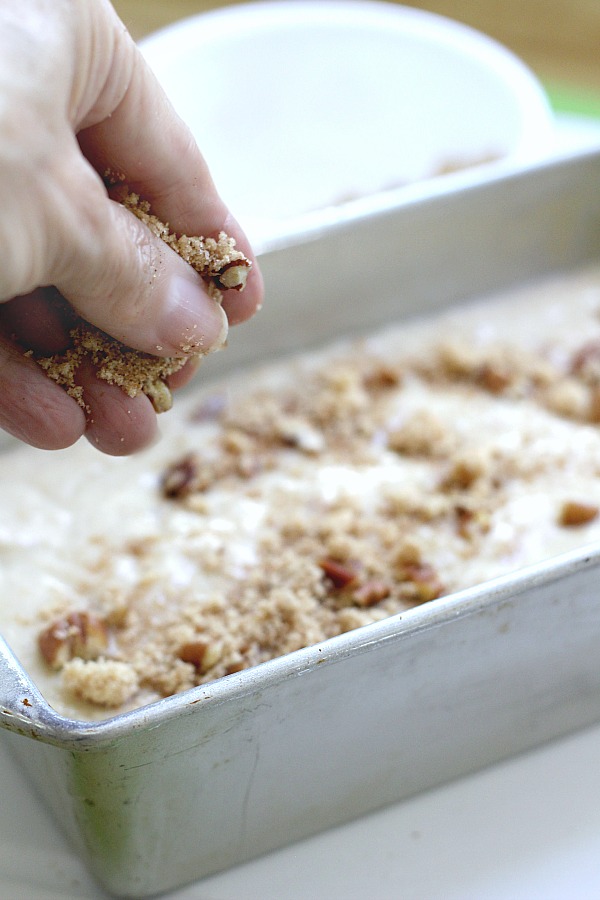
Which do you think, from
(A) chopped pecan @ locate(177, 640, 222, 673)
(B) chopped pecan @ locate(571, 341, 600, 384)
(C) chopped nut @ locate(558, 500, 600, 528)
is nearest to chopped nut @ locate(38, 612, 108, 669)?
(A) chopped pecan @ locate(177, 640, 222, 673)

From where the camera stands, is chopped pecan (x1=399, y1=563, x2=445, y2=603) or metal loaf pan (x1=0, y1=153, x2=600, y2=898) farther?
chopped pecan (x1=399, y1=563, x2=445, y2=603)

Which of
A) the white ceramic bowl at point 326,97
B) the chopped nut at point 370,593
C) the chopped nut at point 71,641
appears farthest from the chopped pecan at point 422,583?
Result: the white ceramic bowl at point 326,97

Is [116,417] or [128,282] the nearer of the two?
[128,282]

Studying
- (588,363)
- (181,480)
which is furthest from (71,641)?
(588,363)

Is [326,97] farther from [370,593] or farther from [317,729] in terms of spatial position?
[317,729]

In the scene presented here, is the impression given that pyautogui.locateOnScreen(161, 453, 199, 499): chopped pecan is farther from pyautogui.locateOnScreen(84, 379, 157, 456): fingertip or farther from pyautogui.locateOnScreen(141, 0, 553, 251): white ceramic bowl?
pyautogui.locateOnScreen(141, 0, 553, 251): white ceramic bowl

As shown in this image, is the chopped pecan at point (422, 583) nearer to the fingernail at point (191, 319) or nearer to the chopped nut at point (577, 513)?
the chopped nut at point (577, 513)
